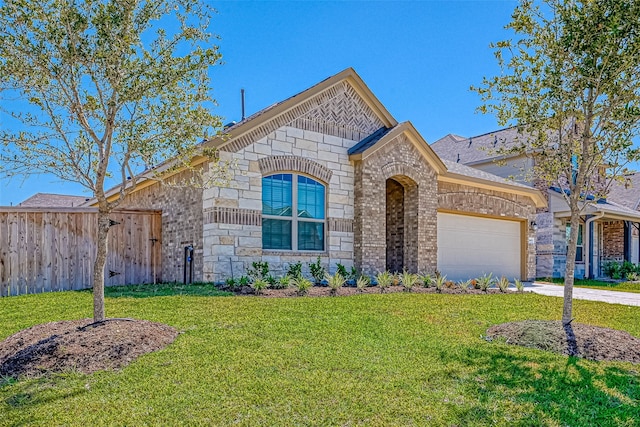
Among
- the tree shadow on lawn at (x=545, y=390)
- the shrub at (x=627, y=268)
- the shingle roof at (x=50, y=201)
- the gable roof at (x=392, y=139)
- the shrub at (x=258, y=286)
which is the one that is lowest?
the shrub at (x=627, y=268)

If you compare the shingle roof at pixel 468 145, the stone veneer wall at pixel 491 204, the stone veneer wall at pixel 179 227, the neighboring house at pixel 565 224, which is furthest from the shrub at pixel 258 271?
the shingle roof at pixel 468 145

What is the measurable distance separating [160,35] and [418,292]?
749cm

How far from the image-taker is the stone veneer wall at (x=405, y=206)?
1256 cm

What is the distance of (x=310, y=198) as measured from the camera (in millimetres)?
12164

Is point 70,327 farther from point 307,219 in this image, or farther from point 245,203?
point 307,219

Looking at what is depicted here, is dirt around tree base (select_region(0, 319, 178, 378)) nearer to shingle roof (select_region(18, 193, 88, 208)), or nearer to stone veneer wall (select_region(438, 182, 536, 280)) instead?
stone veneer wall (select_region(438, 182, 536, 280))

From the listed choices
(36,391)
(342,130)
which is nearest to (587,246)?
(342,130)

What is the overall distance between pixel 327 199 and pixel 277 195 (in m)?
1.44

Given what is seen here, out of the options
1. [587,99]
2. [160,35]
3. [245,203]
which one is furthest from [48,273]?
[587,99]

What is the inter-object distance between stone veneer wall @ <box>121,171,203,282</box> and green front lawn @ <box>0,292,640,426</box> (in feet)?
12.5

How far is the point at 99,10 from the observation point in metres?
5.55

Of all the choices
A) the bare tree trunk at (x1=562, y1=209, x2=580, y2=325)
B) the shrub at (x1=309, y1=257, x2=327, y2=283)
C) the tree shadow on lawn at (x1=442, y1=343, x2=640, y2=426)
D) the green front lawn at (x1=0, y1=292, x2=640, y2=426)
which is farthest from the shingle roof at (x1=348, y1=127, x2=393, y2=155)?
the tree shadow on lawn at (x1=442, y1=343, x2=640, y2=426)

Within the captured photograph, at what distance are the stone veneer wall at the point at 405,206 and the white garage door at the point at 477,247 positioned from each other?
4.32ft

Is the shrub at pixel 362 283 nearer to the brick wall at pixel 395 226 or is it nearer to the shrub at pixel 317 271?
the shrub at pixel 317 271
